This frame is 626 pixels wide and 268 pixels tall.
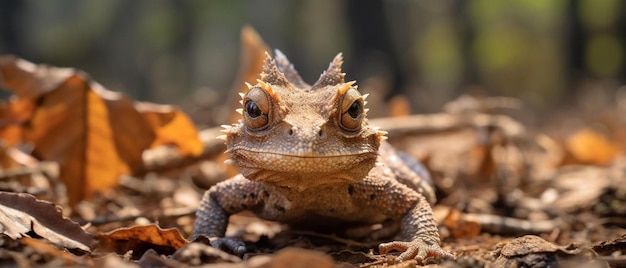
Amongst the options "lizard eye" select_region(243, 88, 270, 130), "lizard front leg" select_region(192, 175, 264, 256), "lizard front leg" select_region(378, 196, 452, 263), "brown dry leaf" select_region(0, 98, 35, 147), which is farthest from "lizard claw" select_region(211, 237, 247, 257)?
"brown dry leaf" select_region(0, 98, 35, 147)

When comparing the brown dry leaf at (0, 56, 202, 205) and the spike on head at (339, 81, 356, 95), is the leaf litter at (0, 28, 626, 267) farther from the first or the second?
the spike on head at (339, 81, 356, 95)

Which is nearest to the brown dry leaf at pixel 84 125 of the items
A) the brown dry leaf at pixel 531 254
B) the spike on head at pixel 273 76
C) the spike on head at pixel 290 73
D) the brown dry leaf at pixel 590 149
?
the spike on head at pixel 290 73

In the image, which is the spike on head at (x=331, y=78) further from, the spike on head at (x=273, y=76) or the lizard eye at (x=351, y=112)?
the lizard eye at (x=351, y=112)

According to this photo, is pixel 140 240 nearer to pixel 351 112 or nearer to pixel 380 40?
pixel 351 112

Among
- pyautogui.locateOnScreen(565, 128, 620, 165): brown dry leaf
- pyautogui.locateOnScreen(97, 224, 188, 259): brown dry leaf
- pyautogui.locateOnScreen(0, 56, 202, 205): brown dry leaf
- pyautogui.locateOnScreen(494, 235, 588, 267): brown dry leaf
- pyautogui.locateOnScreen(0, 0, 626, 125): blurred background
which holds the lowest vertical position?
pyautogui.locateOnScreen(494, 235, 588, 267): brown dry leaf

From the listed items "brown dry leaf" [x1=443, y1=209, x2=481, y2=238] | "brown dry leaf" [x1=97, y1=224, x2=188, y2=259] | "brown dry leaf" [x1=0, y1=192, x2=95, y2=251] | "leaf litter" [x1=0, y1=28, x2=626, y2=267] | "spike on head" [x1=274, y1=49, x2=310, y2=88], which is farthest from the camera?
"brown dry leaf" [x1=443, y1=209, x2=481, y2=238]

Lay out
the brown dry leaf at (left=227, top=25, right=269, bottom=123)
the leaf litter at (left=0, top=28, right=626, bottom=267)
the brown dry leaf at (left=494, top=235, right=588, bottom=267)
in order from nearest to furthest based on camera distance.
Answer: the brown dry leaf at (left=494, top=235, right=588, bottom=267)
the leaf litter at (left=0, top=28, right=626, bottom=267)
the brown dry leaf at (left=227, top=25, right=269, bottom=123)

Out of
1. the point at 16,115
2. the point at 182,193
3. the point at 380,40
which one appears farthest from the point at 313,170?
the point at 380,40

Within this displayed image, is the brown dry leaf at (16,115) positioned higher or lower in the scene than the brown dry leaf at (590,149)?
lower

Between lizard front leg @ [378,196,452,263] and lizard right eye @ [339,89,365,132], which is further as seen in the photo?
lizard right eye @ [339,89,365,132]
